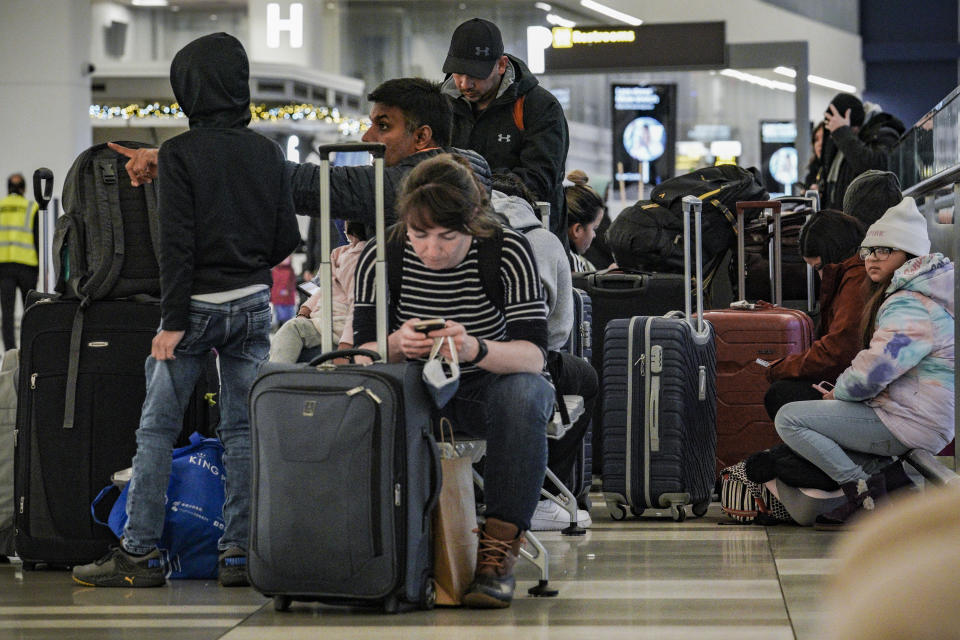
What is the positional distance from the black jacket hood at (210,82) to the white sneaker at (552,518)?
1659mm

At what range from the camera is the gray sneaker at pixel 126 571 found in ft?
11.7

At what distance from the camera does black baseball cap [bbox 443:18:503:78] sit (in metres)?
4.45

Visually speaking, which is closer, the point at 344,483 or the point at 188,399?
the point at 344,483

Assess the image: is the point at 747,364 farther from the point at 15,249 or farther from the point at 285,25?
the point at 285,25

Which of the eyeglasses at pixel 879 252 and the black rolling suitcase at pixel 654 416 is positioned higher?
the eyeglasses at pixel 879 252

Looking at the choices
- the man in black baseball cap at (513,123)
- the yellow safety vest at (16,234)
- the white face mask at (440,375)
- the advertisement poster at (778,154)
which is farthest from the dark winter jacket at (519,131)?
the advertisement poster at (778,154)

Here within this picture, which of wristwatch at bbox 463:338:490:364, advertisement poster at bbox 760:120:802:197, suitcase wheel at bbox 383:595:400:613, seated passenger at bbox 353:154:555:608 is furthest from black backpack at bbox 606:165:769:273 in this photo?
advertisement poster at bbox 760:120:802:197

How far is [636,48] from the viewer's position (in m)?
12.1

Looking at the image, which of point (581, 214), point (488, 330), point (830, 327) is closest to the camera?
point (488, 330)

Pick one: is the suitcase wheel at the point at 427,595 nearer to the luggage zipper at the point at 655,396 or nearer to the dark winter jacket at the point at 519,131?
the luggage zipper at the point at 655,396

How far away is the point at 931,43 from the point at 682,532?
26056mm

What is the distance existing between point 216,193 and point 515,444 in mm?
1019

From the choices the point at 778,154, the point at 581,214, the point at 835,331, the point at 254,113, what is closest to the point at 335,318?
the point at 835,331

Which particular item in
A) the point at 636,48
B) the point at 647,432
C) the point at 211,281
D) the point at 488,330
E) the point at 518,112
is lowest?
the point at 647,432
